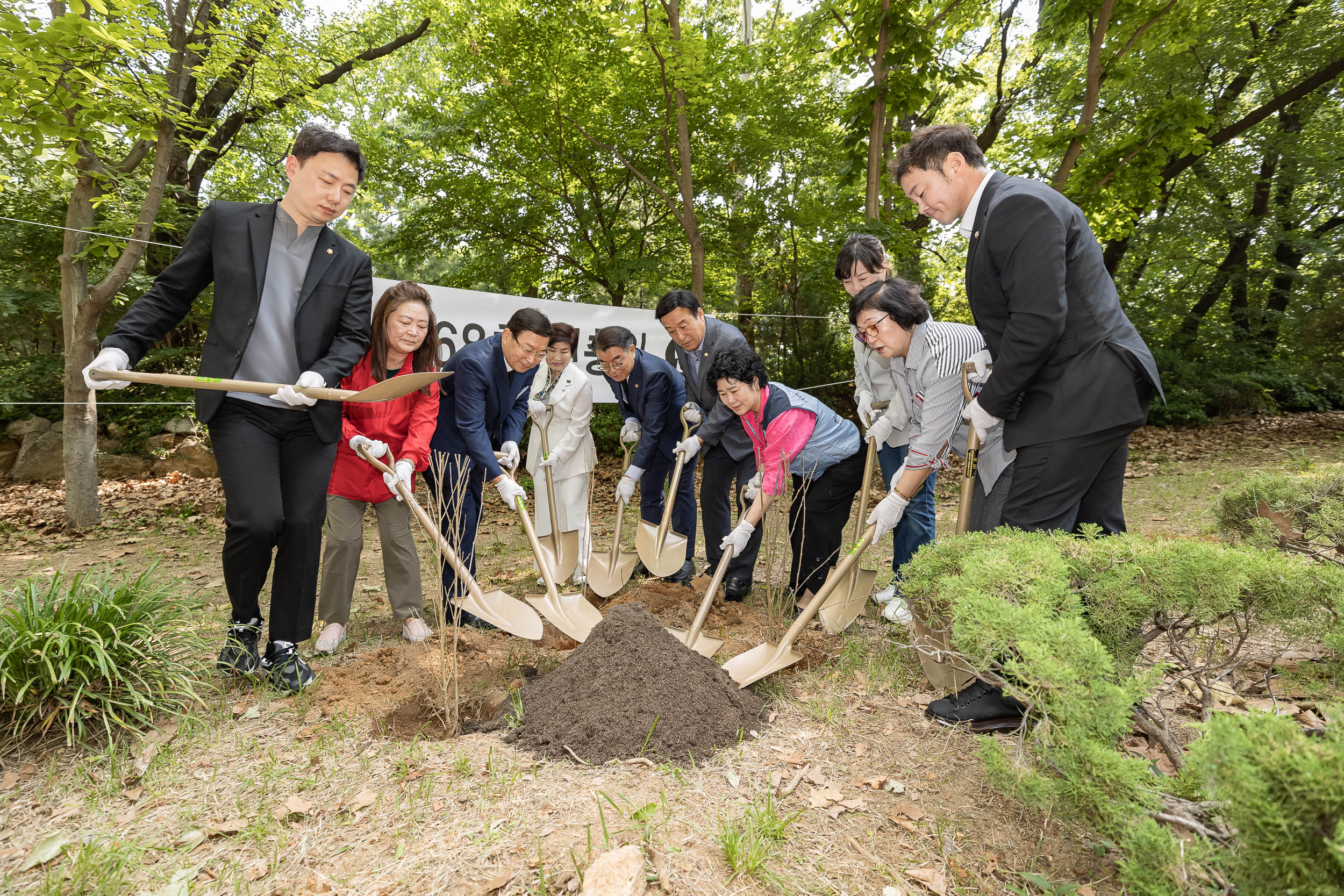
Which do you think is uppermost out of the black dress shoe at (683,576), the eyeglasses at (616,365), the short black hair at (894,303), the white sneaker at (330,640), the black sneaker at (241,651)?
the short black hair at (894,303)

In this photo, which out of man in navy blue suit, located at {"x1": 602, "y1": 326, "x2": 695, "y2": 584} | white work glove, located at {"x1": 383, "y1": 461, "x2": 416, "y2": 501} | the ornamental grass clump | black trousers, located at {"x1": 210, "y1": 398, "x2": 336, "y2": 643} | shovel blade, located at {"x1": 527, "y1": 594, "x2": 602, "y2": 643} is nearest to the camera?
the ornamental grass clump

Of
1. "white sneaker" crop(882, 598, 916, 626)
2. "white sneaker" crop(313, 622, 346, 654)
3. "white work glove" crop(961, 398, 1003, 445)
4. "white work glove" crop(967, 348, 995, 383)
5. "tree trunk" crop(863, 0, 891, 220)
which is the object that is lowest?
"white sneaker" crop(313, 622, 346, 654)

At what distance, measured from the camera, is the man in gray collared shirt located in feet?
8.51

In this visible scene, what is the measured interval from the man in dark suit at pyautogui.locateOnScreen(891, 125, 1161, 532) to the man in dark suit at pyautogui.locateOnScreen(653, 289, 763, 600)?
5.48ft

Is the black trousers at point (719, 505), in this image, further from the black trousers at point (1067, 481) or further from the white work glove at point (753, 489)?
the black trousers at point (1067, 481)

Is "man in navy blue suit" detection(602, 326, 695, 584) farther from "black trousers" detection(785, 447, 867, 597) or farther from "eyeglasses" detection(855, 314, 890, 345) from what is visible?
"eyeglasses" detection(855, 314, 890, 345)

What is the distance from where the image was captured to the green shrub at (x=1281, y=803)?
3.14 feet

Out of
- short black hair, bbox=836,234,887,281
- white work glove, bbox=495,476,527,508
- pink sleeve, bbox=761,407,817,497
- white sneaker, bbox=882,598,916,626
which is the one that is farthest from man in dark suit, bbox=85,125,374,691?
white sneaker, bbox=882,598,916,626

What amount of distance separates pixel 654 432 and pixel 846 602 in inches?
71.6

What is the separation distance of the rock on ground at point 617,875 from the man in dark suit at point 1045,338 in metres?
1.66

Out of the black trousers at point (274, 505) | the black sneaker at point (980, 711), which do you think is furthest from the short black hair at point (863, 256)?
the black trousers at point (274, 505)

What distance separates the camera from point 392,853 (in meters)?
1.78

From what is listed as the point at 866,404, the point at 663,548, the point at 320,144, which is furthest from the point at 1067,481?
the point at 320,144

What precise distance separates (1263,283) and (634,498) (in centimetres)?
1004
